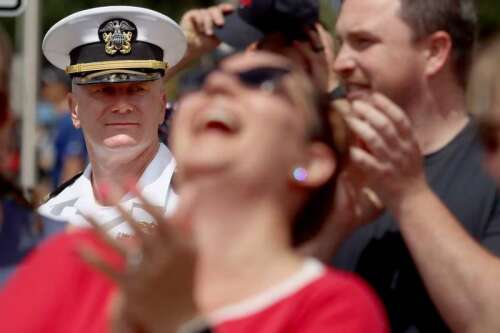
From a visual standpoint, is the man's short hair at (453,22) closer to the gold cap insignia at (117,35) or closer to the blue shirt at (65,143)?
the gold cap insignia at (117,35)

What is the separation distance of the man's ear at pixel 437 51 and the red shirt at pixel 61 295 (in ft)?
3.92

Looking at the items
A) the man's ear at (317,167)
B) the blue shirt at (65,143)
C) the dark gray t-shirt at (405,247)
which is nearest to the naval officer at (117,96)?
the dark gray t-shirt at (405,247)

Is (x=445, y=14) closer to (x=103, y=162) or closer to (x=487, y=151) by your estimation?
(x=487, y=151)

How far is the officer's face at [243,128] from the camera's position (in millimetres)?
1905

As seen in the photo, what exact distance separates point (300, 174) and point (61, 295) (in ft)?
1.39

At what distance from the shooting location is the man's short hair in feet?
9.73

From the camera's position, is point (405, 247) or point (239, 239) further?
point (405, 247)

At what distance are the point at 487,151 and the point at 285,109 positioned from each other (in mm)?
1075

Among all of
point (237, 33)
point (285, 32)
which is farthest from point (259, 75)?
point (237, 33)

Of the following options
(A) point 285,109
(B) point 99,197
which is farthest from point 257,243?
(B) point 99,197

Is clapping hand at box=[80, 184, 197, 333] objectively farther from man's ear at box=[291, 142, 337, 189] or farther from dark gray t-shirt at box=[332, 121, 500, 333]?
dark gray t-shirt at box=[332, 121, 500, 333]

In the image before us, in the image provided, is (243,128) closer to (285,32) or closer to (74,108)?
(285,32)

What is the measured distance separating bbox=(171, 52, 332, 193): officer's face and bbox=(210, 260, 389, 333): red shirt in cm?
16

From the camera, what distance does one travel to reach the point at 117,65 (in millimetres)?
3783
